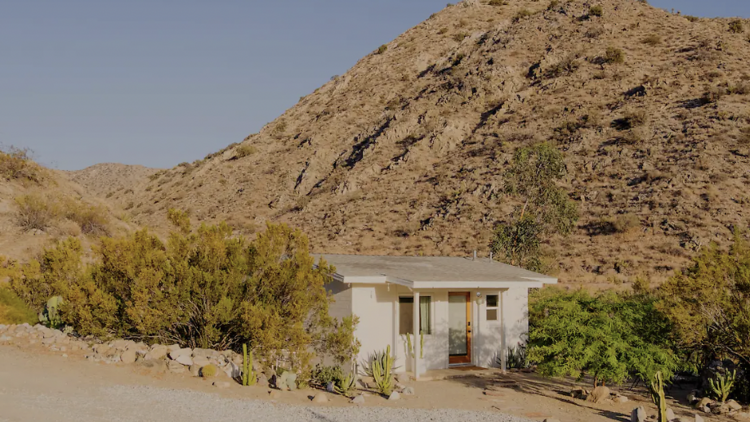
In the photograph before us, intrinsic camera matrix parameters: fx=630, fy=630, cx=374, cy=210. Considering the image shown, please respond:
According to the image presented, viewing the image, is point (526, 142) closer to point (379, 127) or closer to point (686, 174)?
point (686, 174)

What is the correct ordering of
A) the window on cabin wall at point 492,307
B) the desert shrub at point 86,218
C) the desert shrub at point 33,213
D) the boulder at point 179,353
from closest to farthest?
the boulder at point 179,353, the window on cabin wall at point 492,307, the desert shrub at point 33,213, the desert shrub at point 86,218

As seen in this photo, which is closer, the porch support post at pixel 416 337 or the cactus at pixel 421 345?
the porch support post at pixel 416 337

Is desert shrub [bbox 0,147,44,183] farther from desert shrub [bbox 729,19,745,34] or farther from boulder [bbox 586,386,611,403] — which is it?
desert shrub [bbox 729,19,745,34]

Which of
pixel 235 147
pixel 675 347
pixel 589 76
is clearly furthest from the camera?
pixel 235 147

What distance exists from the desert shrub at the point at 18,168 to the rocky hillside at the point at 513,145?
18193 millimetres

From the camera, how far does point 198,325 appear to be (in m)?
15.9

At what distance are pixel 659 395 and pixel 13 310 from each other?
56.1 ft

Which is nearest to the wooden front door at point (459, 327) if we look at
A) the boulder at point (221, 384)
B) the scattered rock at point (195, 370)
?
the boulder at point (221, 384)

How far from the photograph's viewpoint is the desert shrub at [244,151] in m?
66.6

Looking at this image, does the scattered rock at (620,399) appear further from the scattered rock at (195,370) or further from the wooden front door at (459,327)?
the scattered rock at (195,370)

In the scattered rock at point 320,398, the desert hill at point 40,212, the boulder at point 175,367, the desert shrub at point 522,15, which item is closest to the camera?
the scattered rock at point 320,398

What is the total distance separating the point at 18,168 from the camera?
3509 cm

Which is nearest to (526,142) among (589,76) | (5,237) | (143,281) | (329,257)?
(589,76)

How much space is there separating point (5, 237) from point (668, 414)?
28.0m
